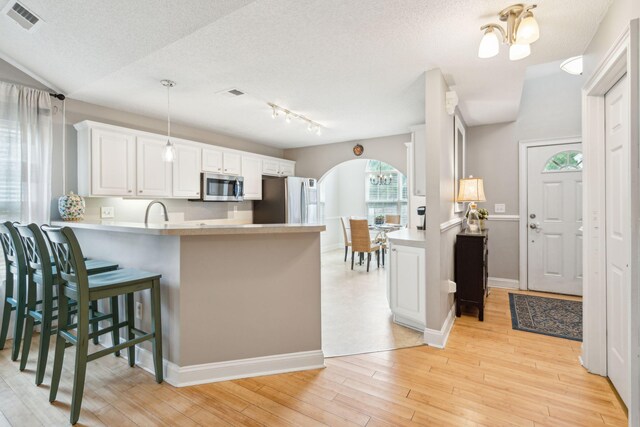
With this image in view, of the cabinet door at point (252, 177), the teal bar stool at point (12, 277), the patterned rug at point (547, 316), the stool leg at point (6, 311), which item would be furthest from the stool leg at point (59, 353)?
the patterned rug at point (547, 316)

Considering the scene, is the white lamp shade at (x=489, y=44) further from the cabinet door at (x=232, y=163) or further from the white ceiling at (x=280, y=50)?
the cabinet door at (x=232, y=163)

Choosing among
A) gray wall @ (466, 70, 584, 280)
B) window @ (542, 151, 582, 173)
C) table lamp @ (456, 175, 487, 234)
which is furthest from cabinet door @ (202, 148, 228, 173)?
window @ (542, 151, 582, 173)

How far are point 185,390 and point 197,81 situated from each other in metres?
2.49

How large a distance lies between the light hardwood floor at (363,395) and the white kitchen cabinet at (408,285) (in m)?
0.44

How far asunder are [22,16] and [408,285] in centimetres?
356

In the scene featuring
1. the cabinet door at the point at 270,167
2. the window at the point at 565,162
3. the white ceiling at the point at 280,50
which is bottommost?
the window at the point at 565,162

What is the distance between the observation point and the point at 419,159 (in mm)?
3789

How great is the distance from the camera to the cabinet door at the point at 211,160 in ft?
14.3

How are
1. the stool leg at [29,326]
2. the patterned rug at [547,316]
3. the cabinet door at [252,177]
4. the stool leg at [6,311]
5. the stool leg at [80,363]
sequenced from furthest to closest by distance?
the cabinet door at [252,177] < the patterned rug at [547,316] < the stool leg at [6,311] < the stool leg at [29,326] < the stool leg at [80,363]

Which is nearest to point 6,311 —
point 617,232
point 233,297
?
point 233,297

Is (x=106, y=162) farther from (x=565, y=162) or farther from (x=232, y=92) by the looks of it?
(x=565, y=162)

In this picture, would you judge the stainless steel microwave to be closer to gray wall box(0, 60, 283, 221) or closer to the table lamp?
gray wall box(0, 60, 283, 221)

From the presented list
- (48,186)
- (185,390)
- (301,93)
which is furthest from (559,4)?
(48,186)

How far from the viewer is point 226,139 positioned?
16.4 feet
